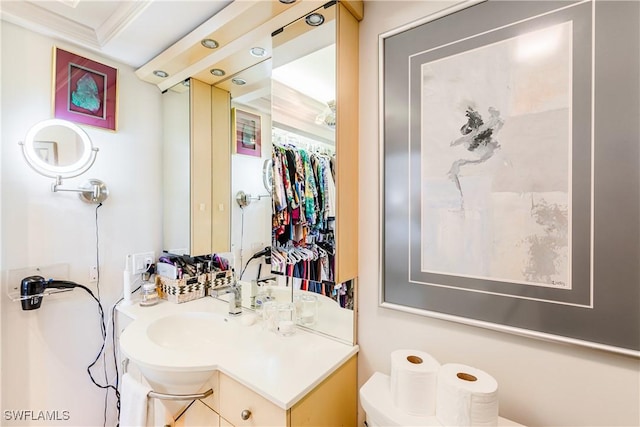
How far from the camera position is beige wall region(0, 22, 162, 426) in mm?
1343

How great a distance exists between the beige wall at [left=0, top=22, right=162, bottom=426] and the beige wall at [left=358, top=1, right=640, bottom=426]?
5.06 ft

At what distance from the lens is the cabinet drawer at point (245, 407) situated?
35.6 inches

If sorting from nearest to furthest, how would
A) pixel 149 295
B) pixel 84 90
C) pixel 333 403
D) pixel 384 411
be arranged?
pixel 384 411
pixel 333 403
pixel 84 90
pixel 149 295

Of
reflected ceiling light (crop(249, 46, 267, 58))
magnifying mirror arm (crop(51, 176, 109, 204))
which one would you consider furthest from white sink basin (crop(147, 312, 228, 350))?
reflected ceiling light (crop(249, 46, 267, 58))

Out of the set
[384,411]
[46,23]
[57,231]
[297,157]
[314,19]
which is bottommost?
[384,411]

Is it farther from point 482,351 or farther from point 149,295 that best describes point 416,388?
point 149,295

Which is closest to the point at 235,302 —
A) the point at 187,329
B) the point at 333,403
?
the point at 187,329

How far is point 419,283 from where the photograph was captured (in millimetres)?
1078

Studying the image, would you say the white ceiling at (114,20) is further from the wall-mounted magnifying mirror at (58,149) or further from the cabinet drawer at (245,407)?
the cabinet drawer at (245,407)

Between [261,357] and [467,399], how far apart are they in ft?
2.45

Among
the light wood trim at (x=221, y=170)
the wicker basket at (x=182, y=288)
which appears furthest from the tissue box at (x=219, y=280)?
the light wood trim at (x=221, y=170)

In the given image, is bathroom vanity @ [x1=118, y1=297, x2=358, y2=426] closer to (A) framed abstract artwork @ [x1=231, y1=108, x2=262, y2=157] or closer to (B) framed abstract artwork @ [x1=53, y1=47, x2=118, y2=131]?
(A) framed abstract artwork @ [x1=231, y1=108, x2=262, y2=157]

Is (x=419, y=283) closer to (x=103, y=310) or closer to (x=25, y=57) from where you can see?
(x=103, y=310)

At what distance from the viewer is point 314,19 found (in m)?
1.13
